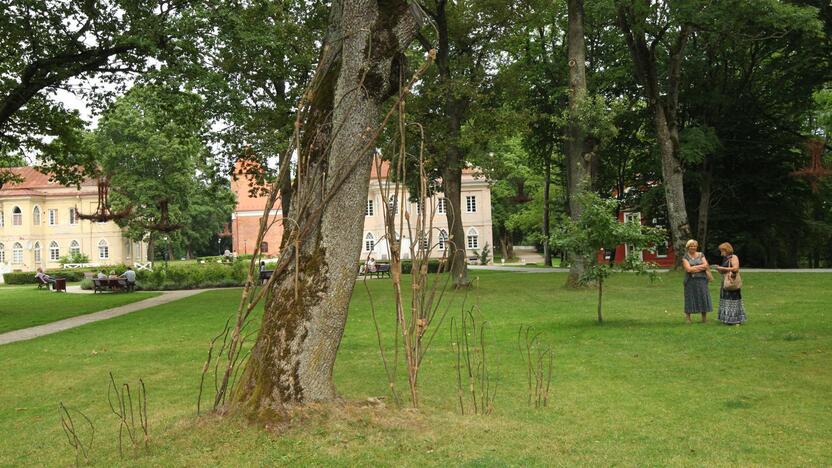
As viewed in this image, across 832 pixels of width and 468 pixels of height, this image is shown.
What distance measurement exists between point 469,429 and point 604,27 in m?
27.1

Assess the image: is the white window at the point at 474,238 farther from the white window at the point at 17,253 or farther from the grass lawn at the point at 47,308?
the white window at the point at 17,253

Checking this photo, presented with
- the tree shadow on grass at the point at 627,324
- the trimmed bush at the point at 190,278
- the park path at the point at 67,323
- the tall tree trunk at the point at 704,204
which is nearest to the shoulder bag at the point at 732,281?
the tree shadow on grass at the point at 627,324

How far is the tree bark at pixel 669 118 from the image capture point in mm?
24422

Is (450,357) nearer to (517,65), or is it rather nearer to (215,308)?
(215,308)

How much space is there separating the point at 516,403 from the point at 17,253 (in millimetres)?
69005

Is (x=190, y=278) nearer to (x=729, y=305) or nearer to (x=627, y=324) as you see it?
(x=627, y=324)

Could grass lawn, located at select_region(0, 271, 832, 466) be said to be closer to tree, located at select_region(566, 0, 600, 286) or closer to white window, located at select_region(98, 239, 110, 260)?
tree, located at select_region(566, 0, 600, 286)

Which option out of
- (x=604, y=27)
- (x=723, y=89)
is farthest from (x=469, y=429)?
(x=723, y=89)

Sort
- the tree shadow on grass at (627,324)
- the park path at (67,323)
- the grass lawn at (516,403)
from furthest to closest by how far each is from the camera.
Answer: the park path at (67,323)
the tree shadow on grass at (627,324)
the grass lawn at (516,403)

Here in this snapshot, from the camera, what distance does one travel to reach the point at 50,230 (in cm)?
6475

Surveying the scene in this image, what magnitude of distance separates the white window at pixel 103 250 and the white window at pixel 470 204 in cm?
3438

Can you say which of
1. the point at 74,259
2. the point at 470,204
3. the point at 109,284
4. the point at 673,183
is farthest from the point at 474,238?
the point at 74,259

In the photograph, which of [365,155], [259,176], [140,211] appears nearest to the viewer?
[365,155]

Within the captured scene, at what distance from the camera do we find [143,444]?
5.31m
